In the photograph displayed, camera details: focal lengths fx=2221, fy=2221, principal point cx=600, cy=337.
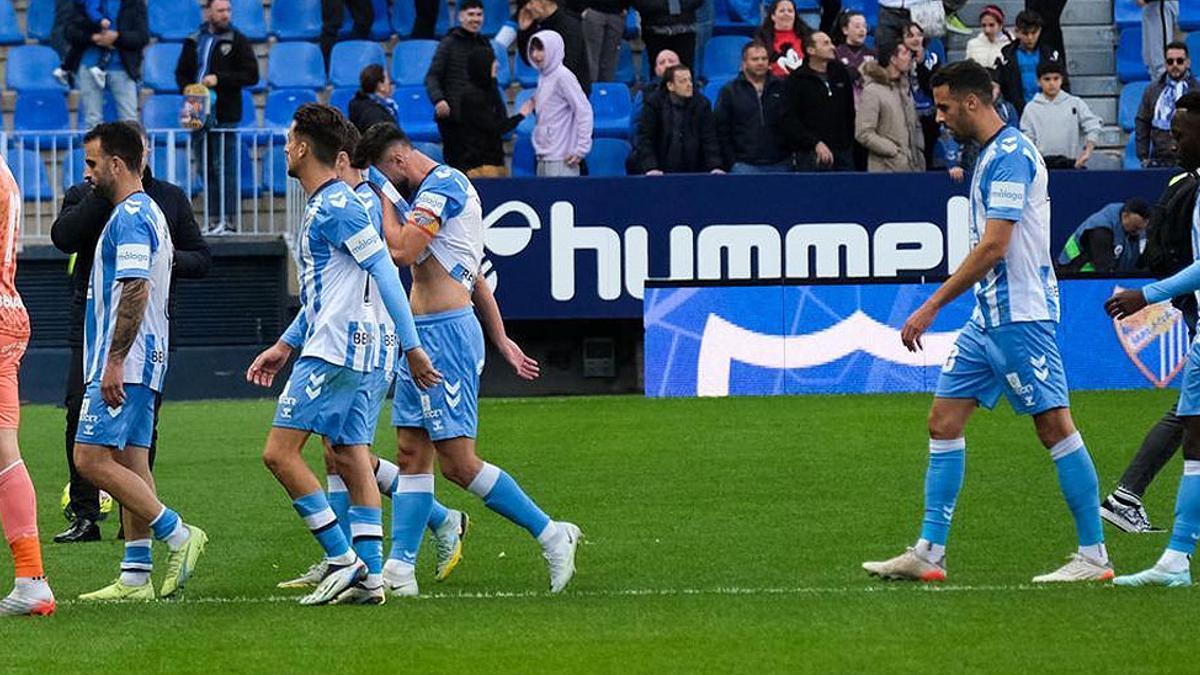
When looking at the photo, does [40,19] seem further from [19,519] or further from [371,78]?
[19,519]

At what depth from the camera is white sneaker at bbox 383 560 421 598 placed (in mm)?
9297

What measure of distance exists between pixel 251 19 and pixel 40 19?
2.35 m

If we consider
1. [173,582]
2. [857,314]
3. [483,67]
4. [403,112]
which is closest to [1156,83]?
[857,314]

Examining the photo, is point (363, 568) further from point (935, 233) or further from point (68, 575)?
point (935, 233)

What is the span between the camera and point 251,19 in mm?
24234

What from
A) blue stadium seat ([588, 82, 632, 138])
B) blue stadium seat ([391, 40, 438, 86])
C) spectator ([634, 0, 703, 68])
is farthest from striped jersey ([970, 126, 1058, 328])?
blue stadium seat ([391, 40, 438, 86])

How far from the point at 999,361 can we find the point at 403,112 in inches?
560

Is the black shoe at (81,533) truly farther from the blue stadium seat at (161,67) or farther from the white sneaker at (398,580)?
the blue stadium seat at (161,67)

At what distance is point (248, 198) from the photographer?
21922 mm

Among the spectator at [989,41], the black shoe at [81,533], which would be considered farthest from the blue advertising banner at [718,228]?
the black shoe at [81,533]

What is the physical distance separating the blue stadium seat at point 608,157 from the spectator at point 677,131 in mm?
1353

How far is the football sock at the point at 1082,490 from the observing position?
920 cm

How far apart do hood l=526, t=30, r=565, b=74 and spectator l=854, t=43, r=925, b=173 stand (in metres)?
2.80

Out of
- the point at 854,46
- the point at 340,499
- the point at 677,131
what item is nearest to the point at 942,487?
the point at 340,499
